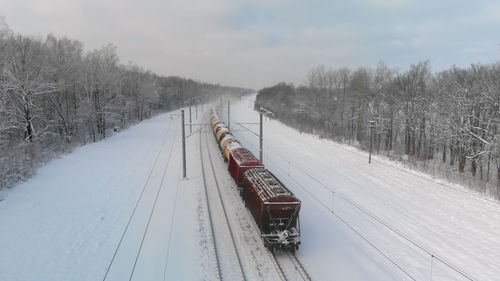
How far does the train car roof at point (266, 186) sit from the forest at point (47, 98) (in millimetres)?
18805

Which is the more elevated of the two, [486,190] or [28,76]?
[28,76]

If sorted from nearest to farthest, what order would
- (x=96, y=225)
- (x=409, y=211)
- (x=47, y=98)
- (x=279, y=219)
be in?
(x=279, y=219)
(x=96, y=225)
(x=409, y=211)
(x=47, y=98)

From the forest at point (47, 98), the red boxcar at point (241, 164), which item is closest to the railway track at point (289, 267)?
the red boxcar at point (241, 164)

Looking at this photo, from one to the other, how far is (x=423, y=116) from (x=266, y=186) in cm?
3729

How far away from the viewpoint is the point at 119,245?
13852mm

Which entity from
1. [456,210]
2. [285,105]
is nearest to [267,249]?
[456,210]

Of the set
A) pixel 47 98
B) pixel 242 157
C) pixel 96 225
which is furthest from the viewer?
pixel 47 98

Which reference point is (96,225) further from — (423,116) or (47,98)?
(423,116)

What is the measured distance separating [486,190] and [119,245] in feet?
81.1

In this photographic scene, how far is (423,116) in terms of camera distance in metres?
41.7

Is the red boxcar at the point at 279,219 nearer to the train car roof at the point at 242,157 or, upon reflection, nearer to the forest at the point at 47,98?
the train car roof at the point at 242,157

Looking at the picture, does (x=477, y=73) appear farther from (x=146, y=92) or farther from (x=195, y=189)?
(x=146, y=92)

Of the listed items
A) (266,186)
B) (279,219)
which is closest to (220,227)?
(266,186)

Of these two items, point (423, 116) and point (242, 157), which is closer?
point (242, 157)
